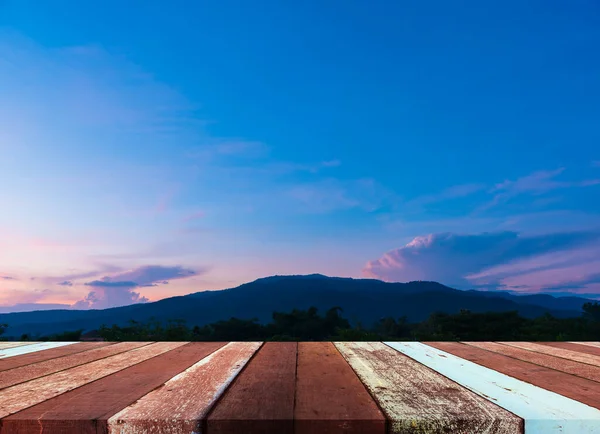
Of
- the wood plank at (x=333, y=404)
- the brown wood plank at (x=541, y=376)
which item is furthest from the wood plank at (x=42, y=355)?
the brown wood plank at (x=541, y=376)

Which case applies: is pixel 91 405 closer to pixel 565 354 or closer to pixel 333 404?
pixel 333 404

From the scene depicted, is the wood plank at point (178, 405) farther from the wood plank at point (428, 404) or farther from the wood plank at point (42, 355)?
the wood plank at point (42, 355)

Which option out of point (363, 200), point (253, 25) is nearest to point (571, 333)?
point (363, 200)

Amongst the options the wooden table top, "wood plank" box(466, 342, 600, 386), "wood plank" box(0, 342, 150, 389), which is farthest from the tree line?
the wooden table top

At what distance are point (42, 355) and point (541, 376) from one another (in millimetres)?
2130

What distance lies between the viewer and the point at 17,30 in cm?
812

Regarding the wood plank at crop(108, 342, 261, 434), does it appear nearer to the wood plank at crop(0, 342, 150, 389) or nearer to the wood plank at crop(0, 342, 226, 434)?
the wood plank at crop(0, 342, 226, 434)

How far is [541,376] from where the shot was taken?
57.1 inches

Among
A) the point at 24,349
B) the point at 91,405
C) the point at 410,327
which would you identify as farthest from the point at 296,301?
the point at 91,405

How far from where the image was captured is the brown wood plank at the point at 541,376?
1182 mm

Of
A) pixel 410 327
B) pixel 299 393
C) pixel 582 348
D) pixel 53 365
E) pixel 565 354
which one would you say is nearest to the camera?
pixel 299 393

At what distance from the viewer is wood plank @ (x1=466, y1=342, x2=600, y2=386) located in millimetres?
1529

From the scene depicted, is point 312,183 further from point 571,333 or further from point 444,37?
point 571,333

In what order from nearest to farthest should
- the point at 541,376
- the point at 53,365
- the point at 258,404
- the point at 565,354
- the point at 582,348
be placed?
the point at 258,404 → the point at 541,376 → the point at 53,365 → the point at 565,354 → the point at 582,348
